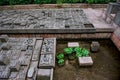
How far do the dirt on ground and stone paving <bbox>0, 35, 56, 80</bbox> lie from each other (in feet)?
1.56

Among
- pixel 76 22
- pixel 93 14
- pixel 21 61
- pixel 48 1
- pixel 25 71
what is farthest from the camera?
pixel 48 1

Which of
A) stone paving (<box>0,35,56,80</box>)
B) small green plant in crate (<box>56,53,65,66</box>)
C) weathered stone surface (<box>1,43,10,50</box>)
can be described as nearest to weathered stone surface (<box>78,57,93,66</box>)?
small green plant in crate (<box>56,53,65,66</box>)

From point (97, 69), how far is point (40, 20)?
3446 mm

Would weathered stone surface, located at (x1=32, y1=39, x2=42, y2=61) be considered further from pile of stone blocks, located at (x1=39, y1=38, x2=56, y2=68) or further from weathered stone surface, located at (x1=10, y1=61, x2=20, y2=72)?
weathered stone surface, located at (x1=10, y1=61, x2=20, y2=72)

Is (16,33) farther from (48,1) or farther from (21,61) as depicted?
(48,1)

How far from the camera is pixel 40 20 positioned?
649cm

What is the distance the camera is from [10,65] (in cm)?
394

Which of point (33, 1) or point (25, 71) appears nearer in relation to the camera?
point (25, 71)

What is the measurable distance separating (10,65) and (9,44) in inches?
46.8

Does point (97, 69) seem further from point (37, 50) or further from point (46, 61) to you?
point (37, 50)

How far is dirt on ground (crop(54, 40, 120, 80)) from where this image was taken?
4077 mm

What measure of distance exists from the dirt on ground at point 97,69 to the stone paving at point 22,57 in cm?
48

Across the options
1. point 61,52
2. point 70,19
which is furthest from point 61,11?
point 61,52

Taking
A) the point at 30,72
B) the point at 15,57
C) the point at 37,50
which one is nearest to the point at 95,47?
the point at 37,50
